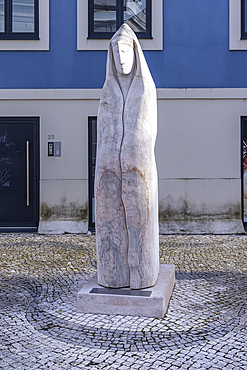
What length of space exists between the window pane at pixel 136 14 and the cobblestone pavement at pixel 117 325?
213 inches

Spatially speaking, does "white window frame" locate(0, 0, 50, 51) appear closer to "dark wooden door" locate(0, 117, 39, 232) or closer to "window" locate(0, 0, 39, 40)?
"window" locate(0, 0, 39, 40)

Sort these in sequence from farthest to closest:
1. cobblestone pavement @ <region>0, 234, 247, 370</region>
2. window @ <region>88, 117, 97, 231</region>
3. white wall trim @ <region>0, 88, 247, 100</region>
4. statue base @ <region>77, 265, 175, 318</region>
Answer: window @ <region>88, 117, 97, 231</region> < white wall trim @ <region>0, 88, 247, 100</region> < statue base @ <region>77, 265, 175, 318</region> < cobblestone pavement @ <region>0, 234, 247, 370</region>

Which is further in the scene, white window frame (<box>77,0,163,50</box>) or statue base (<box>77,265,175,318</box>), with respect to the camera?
white window frame (<box>77,0,163,50</box>)

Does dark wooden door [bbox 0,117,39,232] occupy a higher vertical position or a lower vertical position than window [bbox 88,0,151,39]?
lower

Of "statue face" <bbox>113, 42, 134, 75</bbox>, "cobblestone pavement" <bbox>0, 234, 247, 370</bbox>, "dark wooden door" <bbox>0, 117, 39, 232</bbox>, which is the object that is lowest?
"cobblestone pavement" <bbox>0, 234, 247, 370</bbox>

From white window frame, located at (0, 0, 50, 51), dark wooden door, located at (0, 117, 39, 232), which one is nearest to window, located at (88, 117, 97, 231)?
dark wooden door, located at (0, 117, 39, 232)

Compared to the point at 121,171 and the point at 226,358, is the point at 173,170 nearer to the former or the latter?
the point at 121,171

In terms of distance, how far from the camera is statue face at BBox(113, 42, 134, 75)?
11.8 ft

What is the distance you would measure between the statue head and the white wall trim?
4.83 metres

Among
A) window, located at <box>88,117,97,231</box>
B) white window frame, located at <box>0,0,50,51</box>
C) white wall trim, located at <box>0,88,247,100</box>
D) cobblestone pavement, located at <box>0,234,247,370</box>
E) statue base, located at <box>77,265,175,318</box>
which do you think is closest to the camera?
cobblestone pavement, located at <box>0,234,247,370</box>

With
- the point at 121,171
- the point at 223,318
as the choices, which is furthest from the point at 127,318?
the point at 121,171

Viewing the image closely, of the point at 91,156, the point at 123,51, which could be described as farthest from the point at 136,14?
the point at 123,51

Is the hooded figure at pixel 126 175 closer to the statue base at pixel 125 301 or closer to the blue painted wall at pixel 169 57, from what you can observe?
the statue base at pixel 125 301

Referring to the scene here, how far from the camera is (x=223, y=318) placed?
3443 millimetres
